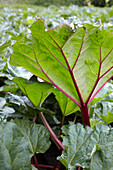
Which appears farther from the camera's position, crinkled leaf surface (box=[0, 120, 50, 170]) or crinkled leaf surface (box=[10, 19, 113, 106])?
crinkled leaf surface (box=[10, 19, 113, 106])

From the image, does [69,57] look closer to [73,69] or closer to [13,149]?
[73,69]

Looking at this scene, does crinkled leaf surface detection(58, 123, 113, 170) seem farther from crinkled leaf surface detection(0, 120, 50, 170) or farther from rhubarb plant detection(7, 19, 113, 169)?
crinkled leaf surface detection(0, 120, 50, 170)

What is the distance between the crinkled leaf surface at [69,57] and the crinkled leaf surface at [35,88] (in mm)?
32

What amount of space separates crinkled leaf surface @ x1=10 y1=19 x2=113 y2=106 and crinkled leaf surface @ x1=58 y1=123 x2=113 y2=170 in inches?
6.1

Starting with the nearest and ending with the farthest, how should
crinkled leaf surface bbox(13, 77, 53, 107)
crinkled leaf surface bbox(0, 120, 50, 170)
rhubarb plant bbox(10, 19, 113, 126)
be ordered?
1. crinkled leaf surface bbox(0, 120, 50, 170)
2. rhubarb plant bbox(10, 19, 113, 126)
3. crinkled leaf surface bbox(13, 77, 53, 107)

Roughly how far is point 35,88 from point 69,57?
0.64 feet

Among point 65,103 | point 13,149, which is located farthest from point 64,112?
point 13,149

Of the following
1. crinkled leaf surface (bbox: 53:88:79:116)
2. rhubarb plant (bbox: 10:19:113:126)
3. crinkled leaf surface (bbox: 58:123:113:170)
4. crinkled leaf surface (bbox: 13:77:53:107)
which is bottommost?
crinkled leaf surface (bbox: 58:123:113:170)

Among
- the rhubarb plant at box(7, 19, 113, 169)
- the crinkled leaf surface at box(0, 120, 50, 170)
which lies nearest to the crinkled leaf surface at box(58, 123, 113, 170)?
the rhubarb plant at box(7, 19, 113, 169)

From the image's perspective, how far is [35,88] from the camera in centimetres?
78

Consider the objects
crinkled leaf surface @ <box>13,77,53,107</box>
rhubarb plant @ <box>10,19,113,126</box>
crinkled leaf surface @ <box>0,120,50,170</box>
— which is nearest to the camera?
crinkled leaf surface @ <box>0,120,50,170</box>

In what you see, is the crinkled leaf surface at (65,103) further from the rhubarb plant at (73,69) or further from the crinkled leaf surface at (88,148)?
the crinkled leaf surface at (88,148)

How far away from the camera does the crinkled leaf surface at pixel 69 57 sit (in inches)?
24.9

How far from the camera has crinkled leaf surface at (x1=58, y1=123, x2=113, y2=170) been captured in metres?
0.53
